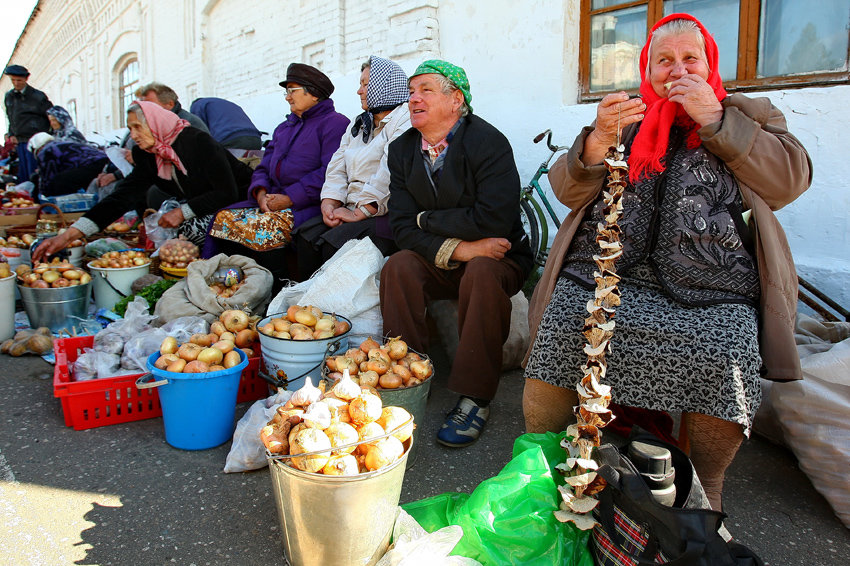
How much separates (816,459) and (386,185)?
2547 millimetres

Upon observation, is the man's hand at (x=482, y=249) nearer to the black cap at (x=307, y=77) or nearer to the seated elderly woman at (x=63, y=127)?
the black cap at (x=307, y=77)

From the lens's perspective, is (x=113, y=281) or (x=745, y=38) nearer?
(x=745, y=38)

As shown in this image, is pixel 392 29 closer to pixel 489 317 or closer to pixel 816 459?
pixel 489 317

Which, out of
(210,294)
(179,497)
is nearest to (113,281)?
(210,294)

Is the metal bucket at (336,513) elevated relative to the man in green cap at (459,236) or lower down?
lower down

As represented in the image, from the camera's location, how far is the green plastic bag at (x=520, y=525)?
5.30 ft

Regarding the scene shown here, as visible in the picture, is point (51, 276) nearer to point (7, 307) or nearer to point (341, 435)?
point (7, 307)

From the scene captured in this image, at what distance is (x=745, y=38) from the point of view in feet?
10.8

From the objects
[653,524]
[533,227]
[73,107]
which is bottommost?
[653,524]

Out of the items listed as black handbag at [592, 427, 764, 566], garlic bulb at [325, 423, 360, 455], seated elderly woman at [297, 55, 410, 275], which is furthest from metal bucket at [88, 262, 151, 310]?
black handbag at [592, 427, 764, 566]

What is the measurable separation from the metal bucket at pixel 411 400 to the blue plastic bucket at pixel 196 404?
0.71 metres

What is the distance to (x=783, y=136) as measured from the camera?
198 cm

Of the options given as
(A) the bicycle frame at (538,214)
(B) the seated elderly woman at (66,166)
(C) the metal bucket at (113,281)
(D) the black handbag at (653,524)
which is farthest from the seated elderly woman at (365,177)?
(B) the seated elderly woman at (66,166)

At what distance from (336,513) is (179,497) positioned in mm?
858
